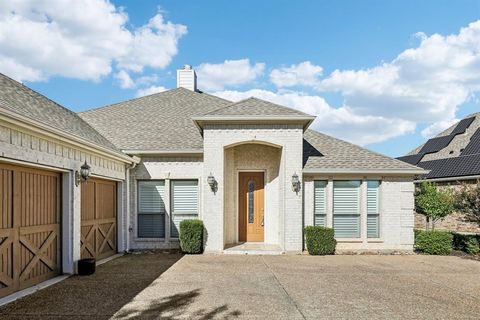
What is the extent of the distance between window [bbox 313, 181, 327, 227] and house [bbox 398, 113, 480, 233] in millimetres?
8301

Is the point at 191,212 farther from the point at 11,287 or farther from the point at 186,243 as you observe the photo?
the point at 11,287

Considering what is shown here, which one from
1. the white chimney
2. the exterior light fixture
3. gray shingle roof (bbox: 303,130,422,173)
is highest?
the white chimney

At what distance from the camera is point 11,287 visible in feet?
20.8

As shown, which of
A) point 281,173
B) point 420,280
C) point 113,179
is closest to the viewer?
point 420,280

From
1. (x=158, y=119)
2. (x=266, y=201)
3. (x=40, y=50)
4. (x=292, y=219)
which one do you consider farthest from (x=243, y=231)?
(x=40, y=50)

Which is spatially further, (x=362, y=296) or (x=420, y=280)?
(x=420, y=280)

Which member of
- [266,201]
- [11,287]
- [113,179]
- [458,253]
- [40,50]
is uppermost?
[40,50]

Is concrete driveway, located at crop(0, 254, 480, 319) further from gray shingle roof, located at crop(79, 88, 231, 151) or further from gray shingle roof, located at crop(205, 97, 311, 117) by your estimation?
gray shingle roof, located at crop(205, 97, 311, 117)

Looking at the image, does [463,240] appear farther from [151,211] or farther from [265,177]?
[151,211]

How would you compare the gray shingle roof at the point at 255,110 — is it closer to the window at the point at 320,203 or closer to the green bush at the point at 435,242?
the window at the point at 320,203

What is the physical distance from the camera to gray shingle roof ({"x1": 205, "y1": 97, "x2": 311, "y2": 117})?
11.2m

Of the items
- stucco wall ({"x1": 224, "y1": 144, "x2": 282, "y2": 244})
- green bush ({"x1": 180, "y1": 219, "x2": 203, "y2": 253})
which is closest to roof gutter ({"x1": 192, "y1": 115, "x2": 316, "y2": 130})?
stucco wall ({"x1": 224, "y1": 144, "x2": 282, "y2": 244})

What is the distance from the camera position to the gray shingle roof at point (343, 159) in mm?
11625

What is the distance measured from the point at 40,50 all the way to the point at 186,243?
10132 mm
